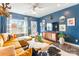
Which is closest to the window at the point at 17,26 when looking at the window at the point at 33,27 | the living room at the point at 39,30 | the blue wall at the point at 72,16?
the living room at the point at 39,30

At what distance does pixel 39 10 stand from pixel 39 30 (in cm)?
41

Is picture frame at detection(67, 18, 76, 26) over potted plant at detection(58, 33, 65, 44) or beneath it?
over

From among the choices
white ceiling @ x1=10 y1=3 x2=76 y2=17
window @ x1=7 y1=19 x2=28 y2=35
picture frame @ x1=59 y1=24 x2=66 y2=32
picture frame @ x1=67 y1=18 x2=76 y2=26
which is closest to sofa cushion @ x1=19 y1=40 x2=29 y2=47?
window @ x1=7 y1=19 x2=28 y2=35

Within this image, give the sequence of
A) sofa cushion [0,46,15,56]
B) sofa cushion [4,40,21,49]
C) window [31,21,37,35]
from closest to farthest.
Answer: sofa cushion [0,46,15,56]
sofa cushion [4,40,21,49]
window [31,21,37,35]

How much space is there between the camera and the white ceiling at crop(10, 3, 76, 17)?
2.53 meters

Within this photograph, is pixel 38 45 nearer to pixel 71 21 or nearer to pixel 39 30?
pixel 39 30

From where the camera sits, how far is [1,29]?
8.27 feet

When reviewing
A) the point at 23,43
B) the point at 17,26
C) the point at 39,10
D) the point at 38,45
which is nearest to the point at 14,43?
the point at 23,43

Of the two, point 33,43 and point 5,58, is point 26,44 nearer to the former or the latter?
point 33,43

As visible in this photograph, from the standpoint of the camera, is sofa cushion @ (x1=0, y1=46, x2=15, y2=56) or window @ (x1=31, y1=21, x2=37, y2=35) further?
window @ (x1=31, y1=21, x2=37, y2=35)

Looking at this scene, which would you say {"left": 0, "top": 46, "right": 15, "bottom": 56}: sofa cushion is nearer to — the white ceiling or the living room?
the living room

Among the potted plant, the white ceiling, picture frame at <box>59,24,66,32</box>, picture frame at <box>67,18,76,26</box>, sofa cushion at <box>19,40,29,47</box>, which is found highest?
the white ceiling

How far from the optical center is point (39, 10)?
259 centimetres

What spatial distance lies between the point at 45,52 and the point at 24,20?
780mm
